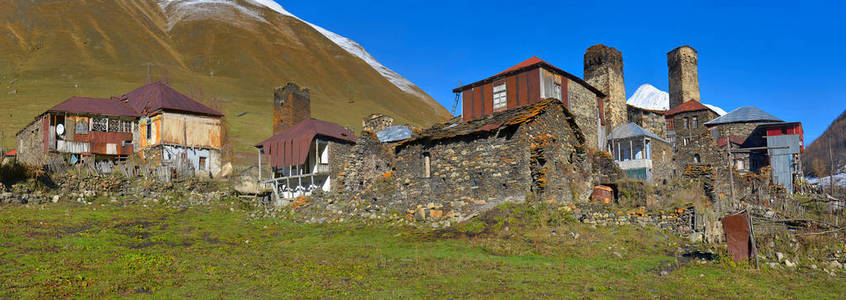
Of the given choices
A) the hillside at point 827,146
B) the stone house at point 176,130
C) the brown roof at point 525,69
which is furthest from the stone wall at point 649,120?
the stone house at point 176,130

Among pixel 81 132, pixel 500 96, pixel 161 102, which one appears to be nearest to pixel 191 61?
pixel 161 102

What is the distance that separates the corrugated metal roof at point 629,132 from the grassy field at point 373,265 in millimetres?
31241

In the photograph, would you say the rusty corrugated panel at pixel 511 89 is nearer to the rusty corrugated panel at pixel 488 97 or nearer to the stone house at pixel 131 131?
the rusty corrugated panel at pixel 488 97

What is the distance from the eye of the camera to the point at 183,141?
133 feet

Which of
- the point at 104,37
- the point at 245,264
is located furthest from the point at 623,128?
the point at 104,37

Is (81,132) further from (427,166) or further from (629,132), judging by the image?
(629,132)

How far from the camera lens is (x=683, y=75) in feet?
241

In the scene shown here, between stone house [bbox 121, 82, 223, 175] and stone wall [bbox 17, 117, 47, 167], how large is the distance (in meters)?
6.53

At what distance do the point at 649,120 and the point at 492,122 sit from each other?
4550cm

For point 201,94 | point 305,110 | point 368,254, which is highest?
point 201,94

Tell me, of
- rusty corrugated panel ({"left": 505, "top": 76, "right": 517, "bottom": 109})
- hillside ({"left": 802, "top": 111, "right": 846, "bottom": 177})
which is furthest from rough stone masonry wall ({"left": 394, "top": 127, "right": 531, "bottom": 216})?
hillside ({"left": 802, "top": 111, "right": 846, "bottom": 177})

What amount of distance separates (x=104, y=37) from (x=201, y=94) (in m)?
47.5

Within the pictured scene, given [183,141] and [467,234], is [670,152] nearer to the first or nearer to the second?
[467,234]

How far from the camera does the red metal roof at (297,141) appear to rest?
3666cm
